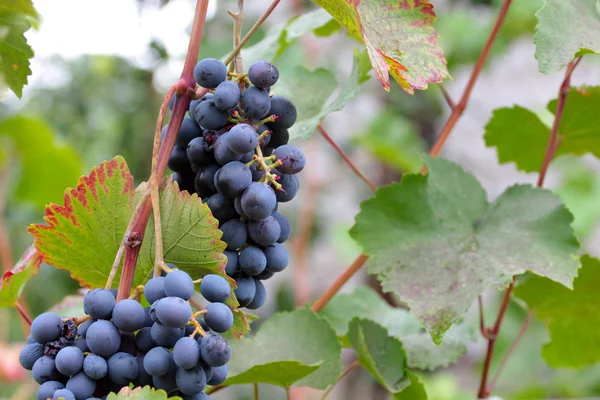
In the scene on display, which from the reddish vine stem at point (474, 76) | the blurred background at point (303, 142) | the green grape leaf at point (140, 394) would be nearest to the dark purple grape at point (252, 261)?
the green grape leaf at point (140, 394)

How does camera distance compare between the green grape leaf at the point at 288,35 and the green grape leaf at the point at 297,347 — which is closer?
the green grape leaf at the point at 297,347

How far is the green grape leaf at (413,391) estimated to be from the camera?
1.87 ft

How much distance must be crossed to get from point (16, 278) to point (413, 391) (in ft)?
1.17

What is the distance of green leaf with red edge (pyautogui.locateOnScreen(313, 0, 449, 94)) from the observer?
44 centimetres

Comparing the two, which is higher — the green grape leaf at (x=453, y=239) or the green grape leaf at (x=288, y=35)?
the green grape leaf at (x=288, y=35)

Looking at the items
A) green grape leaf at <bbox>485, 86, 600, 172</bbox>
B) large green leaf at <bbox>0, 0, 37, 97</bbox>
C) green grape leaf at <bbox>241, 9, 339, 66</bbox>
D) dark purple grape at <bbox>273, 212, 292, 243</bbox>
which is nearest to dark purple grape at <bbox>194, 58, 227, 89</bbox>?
dark purple grape at <bbox>273, 212, 292, 243</bbox>

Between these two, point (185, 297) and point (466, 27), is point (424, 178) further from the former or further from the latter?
point (466, 27)

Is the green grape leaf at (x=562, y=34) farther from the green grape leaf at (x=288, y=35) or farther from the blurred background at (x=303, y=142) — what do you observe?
the blurred background at (x=303, y=142)

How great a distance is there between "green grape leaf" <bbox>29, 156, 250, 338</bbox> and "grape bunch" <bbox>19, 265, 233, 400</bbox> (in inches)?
1.2

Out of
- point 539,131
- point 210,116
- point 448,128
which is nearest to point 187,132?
point 210,116

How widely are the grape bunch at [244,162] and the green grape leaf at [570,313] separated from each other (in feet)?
1.36

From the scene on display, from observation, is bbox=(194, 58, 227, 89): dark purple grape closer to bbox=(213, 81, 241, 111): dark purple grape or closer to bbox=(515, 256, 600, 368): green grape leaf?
bbox=(213, 81, 241, 111): dark purple grape

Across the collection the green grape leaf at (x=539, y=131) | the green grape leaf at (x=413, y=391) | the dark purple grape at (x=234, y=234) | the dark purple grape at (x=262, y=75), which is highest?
the green grape leaf at (x=539, y=131)

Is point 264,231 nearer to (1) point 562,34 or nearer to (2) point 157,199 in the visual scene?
(2) point 157,199
